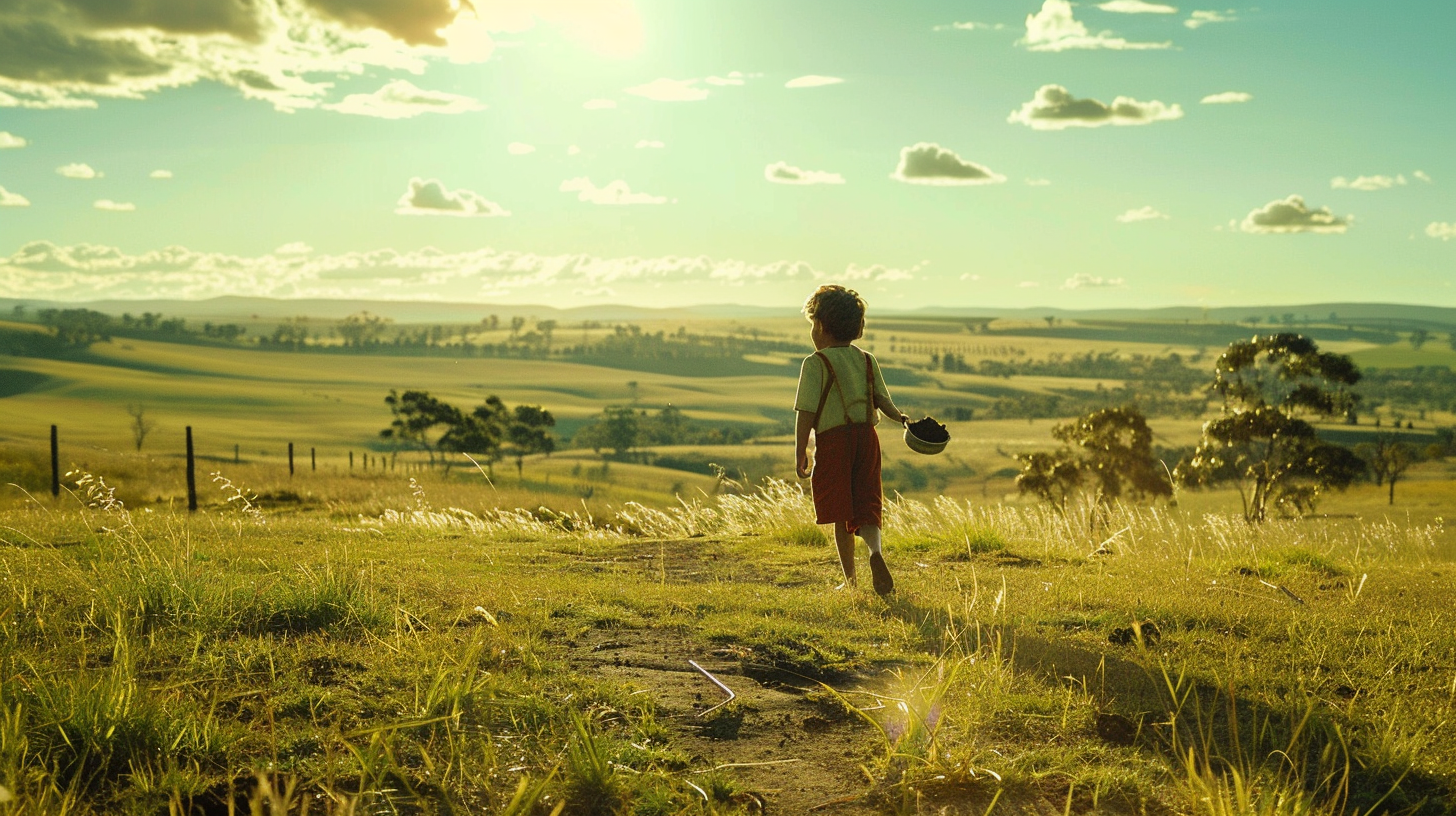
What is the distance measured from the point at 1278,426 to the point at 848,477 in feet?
93.1

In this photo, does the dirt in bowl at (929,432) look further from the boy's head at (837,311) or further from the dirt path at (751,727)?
the dirt path at (751,727)

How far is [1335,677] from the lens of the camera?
4867 mm

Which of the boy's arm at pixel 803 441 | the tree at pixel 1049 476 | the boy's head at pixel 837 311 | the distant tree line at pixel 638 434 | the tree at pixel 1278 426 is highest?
the boy's head at pixel 837 311

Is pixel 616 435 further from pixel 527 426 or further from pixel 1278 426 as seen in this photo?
pixel 1278 426

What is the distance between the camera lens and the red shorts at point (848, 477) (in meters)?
7.11

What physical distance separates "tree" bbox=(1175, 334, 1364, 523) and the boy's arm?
26.7m

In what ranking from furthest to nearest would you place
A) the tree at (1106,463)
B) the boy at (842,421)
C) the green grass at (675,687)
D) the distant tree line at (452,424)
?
the distant tree line at (452,424) < the tree at (1106,463) < the boy at (842,421) < the green grass at (675,687)

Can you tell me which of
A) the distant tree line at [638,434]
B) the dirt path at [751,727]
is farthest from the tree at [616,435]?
the dirt path at [751,727]

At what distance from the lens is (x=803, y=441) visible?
23.4 ft

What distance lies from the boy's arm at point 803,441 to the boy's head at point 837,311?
62cm

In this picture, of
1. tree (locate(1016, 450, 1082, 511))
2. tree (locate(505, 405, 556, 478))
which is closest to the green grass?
tree (locate(1016, 450, 1082, 511))

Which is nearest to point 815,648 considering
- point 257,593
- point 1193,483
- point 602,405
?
point 257,593

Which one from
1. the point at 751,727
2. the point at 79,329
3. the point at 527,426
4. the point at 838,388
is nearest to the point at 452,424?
the point at 527,426

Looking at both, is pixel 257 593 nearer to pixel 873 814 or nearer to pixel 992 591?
pixel 873 814
